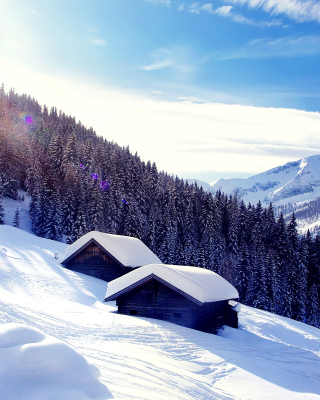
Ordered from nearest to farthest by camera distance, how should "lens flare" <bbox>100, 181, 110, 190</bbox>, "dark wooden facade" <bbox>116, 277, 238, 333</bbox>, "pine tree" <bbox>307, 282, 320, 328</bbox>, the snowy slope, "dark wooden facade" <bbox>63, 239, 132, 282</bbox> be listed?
1. the snowy slope
2. "dark wooden facade" <bbox>116, 277, 238, 333</bbox>
3. "dark wooden facade" <bbox>63, 239, 132, 282</bbox>
4. "pine tree" <bbox>307, 282, 320, 328</bbox>
5. "lens flare" <bbox>100, 181, 110, 190</bbox>

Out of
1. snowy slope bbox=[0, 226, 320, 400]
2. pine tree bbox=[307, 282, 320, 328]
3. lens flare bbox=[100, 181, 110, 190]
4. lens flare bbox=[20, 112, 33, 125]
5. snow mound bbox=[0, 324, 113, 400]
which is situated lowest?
pine tree bbox=[307, 282, 320, 328]

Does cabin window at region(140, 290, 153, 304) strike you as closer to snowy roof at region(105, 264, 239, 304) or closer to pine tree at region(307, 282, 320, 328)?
snowy roof at region(105, 264, 239, 304)

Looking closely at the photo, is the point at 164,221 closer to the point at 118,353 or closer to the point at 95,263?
the point at 95,263

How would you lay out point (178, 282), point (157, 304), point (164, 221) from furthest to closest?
point (164, 221)
point (157, 304)
point (178, 282)

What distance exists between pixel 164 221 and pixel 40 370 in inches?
2333

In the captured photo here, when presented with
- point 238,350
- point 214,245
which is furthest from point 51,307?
point 214,245

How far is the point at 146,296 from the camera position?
2248cm

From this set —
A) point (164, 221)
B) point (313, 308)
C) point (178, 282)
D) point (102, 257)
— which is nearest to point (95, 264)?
point (102, 257)

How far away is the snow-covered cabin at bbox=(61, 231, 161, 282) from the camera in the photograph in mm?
31547

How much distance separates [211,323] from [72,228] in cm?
3551

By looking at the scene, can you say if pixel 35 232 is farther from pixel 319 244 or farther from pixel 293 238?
pixel 319 244

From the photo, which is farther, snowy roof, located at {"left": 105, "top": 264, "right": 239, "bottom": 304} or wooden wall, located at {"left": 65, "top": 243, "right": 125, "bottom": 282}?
wooden wall, located at {"left": 65, "top": 243, "right": 125, "bottom": 282}

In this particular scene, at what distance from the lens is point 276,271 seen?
58.2 metres

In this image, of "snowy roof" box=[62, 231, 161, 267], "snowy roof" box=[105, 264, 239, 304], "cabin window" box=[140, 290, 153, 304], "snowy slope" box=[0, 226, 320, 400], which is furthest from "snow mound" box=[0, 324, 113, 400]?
"snowy roof" box=[62, 231, 161, 267]
